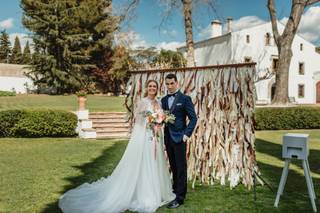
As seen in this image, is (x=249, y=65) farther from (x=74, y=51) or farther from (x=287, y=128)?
(x=74, y=51)

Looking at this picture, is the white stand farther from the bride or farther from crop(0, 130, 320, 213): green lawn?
the bride

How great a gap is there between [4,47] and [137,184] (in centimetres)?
9205

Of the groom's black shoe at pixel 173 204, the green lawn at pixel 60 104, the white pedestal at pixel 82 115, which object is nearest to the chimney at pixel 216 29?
the green lawn at pixel 60 104

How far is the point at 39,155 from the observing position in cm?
964

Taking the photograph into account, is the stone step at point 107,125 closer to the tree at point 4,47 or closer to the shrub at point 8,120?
the shrub at point 8,120

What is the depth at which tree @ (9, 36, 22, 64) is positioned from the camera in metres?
84.2

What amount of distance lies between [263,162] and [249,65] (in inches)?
148

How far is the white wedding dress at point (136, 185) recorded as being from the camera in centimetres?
517

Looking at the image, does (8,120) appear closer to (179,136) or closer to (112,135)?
(112,135)

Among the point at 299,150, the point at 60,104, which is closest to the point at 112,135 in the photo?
the point at 299,150

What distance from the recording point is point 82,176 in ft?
24.1

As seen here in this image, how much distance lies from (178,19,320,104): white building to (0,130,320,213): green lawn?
26.8 meters

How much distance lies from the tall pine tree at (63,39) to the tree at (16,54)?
46.7m

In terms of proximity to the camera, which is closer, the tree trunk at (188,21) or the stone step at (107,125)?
the stone step at (107,125)
